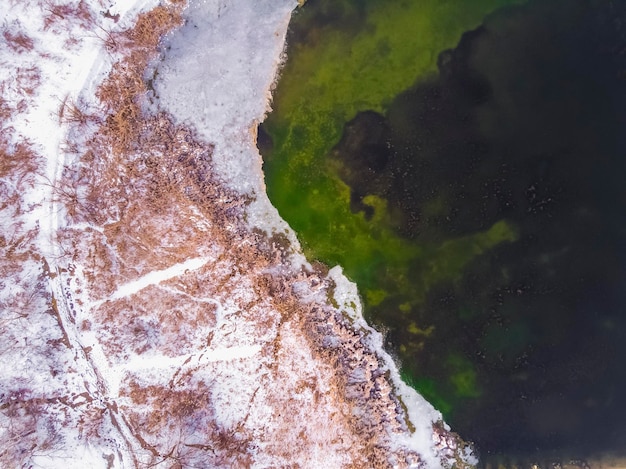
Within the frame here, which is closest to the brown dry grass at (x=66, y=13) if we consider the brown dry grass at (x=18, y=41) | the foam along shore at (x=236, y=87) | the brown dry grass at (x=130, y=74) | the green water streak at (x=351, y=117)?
the brown dry grass at (x=18, y=41)

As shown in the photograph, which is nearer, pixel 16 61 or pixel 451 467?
pixel 16 61

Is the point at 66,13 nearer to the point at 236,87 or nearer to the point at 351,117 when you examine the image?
the point at 236,87

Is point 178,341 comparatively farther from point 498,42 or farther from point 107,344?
point 498,42

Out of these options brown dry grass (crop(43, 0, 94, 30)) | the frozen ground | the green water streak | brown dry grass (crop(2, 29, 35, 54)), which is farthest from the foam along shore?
brown dry grass (crop(2, 29, 35, 54))

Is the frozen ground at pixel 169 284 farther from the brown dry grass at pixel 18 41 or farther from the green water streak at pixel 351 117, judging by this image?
the green water streak at pixel 351 117

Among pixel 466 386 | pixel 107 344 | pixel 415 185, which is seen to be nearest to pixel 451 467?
pixel 466 386

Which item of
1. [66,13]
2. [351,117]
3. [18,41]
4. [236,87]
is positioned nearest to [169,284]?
[236,87]
